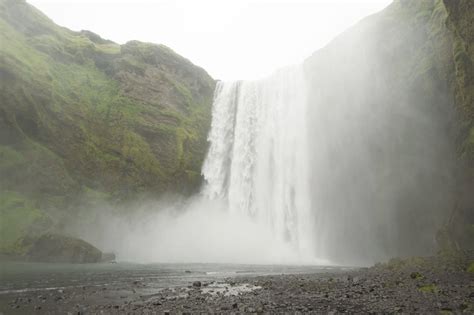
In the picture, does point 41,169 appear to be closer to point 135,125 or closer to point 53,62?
point 135,125

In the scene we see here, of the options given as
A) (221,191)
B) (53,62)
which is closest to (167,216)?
(221,191)

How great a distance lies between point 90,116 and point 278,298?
40.7 metres

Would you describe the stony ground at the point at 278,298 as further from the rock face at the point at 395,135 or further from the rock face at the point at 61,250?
the rock face at the point at 395,135

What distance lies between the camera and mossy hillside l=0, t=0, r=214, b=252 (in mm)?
38312

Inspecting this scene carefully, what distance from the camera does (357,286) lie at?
1391 cm

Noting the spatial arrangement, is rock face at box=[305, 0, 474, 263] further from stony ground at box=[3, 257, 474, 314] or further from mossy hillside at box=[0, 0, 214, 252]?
mossy hillside at box=[0, 0, 214, 252]

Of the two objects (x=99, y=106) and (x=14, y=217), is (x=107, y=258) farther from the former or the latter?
(x=99, y=106)

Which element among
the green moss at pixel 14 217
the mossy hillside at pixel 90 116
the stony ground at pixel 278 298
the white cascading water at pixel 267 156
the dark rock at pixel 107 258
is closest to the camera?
the stony ground at pixel 278 298

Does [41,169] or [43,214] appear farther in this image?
[41,169]

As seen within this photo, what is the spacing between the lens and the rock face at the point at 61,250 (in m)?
29.0

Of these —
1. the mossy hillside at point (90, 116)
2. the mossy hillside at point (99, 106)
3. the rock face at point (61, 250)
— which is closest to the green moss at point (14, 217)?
the mossy hillside at point (90, 116)

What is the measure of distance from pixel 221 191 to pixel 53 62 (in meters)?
28.5

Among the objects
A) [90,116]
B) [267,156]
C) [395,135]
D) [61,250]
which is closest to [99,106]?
[90,116]

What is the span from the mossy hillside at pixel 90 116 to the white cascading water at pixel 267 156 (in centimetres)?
329
